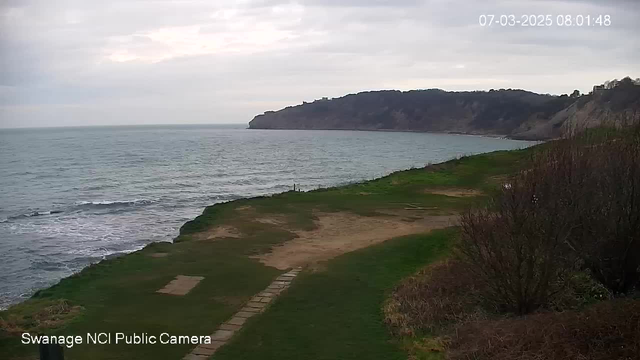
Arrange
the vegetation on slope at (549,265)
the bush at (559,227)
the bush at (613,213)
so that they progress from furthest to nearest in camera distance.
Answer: the bush at (613,213), the bush at (559,227), the vegetation on slope at (549,265)

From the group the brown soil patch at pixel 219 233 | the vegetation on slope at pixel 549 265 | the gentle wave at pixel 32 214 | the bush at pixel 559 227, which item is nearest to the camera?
the vegetation on slope at pixel 549 265

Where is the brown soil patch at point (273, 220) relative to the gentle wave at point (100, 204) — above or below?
above

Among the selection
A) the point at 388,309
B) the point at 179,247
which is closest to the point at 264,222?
the point at 179,247

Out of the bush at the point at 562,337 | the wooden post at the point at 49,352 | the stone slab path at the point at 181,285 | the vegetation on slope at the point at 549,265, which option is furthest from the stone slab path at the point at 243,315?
the wooden post at the point at 49,352

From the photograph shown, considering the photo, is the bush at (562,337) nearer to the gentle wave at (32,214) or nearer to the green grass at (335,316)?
the green grass at (335,316)

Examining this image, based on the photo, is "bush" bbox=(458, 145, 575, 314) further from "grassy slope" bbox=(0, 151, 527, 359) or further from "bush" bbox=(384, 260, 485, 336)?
"grassy slope" bbox=(0, 151, 527, 359)

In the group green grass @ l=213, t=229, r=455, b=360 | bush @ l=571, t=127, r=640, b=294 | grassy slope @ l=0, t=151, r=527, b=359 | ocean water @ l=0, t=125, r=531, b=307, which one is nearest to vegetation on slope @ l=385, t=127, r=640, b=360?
bush @ l=571, t=127, r=640, b=294
